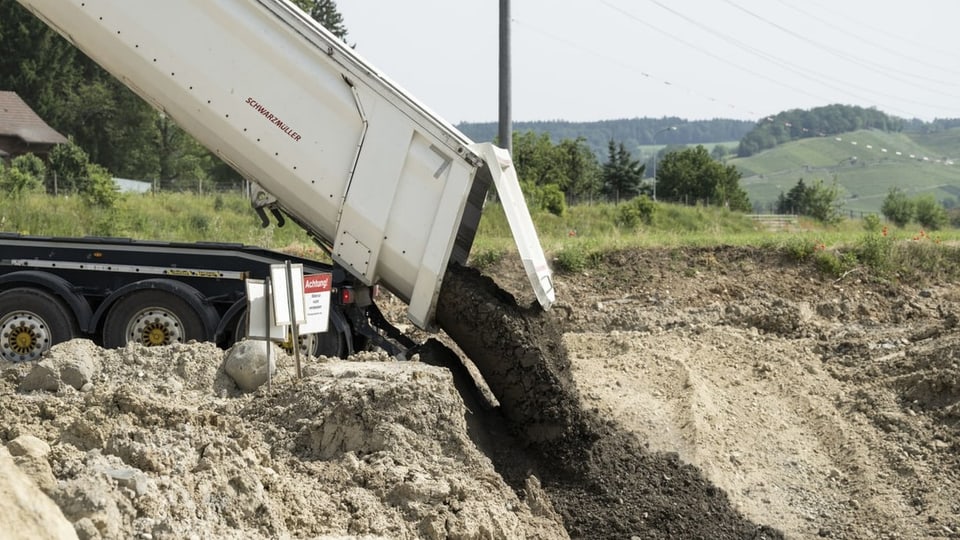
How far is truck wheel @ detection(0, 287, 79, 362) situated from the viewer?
10.9 metres

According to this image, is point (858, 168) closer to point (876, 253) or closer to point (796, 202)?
point (796, 202)

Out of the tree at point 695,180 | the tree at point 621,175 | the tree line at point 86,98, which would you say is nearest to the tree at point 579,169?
the tree at point 621,175

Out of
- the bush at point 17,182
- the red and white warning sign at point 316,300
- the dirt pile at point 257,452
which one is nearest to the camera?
the dirt pile at point 257,452

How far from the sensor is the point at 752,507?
31.3ft

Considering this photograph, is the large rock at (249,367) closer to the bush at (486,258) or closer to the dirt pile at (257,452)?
the dirt pile at (257,452)

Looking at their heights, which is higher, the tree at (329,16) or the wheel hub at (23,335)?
the tree at (329,16)

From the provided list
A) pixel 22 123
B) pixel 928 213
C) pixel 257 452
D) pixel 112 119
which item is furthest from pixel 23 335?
pixel 928 213

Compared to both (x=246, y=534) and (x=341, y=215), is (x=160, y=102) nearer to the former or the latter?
(x=341, y=215)

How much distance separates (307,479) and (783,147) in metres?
183

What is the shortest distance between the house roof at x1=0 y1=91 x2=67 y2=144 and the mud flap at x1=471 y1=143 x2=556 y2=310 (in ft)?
129

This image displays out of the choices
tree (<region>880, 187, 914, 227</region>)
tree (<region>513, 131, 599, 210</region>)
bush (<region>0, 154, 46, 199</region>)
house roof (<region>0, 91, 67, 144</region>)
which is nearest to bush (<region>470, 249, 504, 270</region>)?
bush (<region>0, 154, 46, 199</region>)

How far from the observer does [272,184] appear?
35.5 feet

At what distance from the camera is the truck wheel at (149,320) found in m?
10.9

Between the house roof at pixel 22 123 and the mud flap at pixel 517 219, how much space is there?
3921 cm
